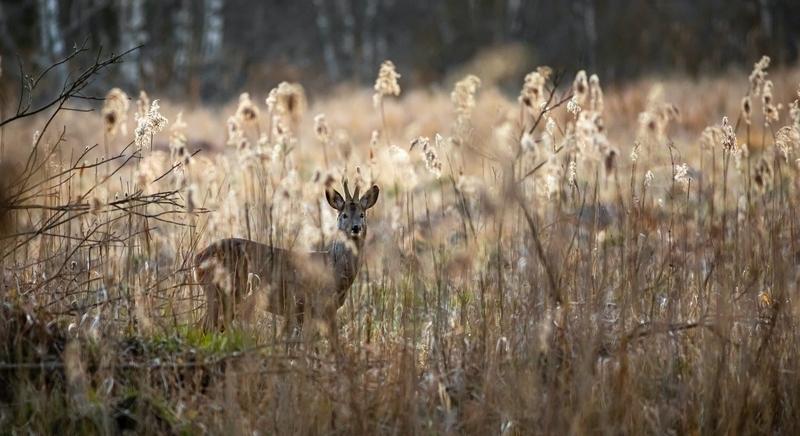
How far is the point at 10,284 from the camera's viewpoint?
4.88m

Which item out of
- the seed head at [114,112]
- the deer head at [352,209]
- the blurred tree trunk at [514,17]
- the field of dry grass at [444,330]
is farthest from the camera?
the blurred tree trunk at [514,17]

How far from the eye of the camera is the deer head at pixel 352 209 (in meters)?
6.09

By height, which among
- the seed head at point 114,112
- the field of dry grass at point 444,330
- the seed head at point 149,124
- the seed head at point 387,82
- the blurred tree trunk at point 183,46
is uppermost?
the blurred tree trunk at point 183,46

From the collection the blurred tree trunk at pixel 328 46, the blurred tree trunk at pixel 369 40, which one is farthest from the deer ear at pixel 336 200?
the blurred tree trunk at pixel 369 40

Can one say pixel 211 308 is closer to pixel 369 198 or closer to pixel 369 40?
pixel 369 198

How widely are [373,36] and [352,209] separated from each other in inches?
922

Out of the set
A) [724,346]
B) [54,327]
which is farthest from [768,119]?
[54,327]

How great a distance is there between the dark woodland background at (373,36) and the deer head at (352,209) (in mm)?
12242

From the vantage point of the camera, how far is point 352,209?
245 inches

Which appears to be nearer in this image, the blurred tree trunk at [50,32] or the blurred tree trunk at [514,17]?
the blurred tree trunk at [50,32]

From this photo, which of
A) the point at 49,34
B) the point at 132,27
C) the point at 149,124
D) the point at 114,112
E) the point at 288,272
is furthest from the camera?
the point at 132,27

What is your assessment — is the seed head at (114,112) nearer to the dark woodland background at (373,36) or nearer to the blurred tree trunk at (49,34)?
the blurred tree trunk at (49,34)

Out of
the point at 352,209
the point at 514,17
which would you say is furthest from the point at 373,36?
the point at 352,209

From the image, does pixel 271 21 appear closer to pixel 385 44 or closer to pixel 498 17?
pixel 385 44
